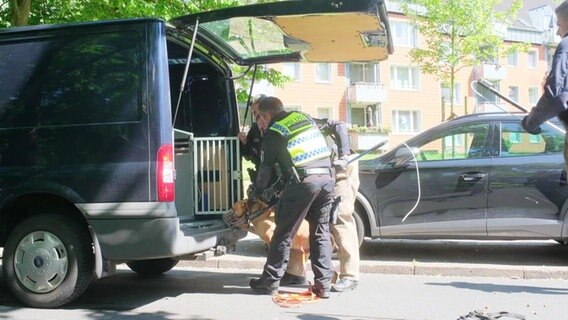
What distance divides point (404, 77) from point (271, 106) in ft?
118

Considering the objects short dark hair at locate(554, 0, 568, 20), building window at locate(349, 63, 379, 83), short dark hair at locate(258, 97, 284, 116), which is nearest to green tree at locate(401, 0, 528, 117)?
building window at locate(349, 63, 379, 83)

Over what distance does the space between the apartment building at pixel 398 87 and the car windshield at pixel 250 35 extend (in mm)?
28629

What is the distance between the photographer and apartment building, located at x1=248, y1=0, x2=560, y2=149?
36625 mm

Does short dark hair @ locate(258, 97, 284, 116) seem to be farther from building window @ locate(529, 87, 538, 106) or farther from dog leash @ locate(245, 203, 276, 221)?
building window @ locate(529, 87, 538, 106)

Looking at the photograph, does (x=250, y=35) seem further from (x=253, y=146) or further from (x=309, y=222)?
(x=309, y=222)

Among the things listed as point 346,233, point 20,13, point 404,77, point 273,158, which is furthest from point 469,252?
point 404,77

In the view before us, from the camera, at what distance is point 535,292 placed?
5.78m

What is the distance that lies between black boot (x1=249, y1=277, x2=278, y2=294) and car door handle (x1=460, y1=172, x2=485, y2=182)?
8.30ft

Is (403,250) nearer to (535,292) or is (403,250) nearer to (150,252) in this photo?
(535,292)

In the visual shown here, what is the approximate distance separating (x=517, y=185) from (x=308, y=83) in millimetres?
30178

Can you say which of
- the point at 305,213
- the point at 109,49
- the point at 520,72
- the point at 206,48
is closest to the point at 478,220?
the point at 305,213

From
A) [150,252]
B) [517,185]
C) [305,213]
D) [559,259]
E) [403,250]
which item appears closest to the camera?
[150,252]

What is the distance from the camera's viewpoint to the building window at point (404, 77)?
4019 cm

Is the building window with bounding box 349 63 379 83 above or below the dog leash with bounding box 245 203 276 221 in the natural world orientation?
above
